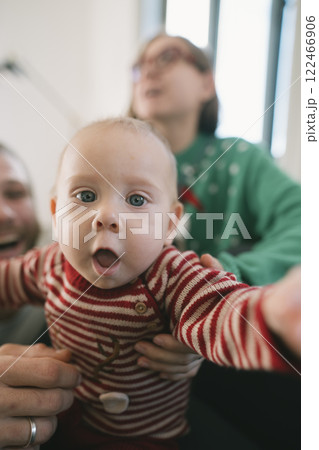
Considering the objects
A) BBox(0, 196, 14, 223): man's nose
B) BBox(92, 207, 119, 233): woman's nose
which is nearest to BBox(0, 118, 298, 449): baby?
BBox(92, 207, 119, 233): woman's nose

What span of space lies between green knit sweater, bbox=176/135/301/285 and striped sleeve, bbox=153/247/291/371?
0.19 feet

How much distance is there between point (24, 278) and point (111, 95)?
53 cm

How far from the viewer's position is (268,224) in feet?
1.61

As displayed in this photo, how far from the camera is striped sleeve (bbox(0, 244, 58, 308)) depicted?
0.38 m

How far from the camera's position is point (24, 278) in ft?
1.30

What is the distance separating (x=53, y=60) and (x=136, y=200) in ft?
1.51

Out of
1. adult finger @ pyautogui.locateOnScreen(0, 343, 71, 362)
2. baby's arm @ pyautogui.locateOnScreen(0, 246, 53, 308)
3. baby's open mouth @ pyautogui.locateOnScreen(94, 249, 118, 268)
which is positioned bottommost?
adult finger @ pyautogui.locateOnScreen(0, 343, 71, 362)

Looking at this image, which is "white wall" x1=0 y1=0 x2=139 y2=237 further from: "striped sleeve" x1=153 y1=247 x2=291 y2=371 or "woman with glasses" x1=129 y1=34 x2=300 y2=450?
"striped sleeve" x1=153 y1=247 x2=291 y2=371

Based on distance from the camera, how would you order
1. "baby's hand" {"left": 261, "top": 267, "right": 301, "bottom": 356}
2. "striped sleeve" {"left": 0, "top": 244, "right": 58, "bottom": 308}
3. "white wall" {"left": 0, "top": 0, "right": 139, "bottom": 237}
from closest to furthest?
"baby's hand" {"left": 261, "top": 267, "right": 301, "bottom": 356} → "striped sleeve" {"left": 0, "top": 244, "right": 58, "bottom": 308} → "white wall" {"left": 0, "top": 0, "right": 139, "bottom": 237}

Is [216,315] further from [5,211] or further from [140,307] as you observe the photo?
[5,211]

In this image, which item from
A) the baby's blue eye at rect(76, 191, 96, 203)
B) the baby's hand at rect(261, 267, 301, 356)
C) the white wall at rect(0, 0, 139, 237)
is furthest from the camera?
the white wall at rect(0, 0, 139, 237)

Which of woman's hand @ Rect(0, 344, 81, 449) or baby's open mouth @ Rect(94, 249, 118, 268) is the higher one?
baby's open mouth @ Rect(94, 249, 118, 268)

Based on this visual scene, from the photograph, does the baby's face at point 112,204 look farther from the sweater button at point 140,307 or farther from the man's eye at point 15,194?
the man's eye at point 15,194

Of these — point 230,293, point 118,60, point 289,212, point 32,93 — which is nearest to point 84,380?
point 230,293
